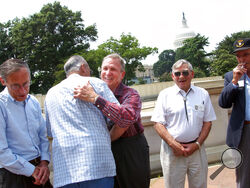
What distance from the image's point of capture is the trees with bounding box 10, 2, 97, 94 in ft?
136

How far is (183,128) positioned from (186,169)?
1.63ft

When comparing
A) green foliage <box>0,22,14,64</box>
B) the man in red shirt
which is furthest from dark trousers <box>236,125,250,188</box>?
green foliage <box>0,22,14,64</box>

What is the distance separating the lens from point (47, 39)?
41156 mm

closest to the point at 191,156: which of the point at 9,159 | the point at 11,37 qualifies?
the point at 9,159

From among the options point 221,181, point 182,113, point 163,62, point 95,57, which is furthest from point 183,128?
point 163,62

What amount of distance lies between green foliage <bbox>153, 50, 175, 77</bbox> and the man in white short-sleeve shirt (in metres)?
97.4

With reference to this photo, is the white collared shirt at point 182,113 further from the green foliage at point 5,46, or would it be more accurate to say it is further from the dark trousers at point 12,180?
the green foliage at point 5,46

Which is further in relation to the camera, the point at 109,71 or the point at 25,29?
the point at 25,29

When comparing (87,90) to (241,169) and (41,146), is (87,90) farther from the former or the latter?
(241,169)

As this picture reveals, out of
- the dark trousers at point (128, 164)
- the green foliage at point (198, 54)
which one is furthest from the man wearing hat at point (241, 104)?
the green foliage at point (198, 54)

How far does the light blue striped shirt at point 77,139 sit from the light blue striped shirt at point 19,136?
0.30m

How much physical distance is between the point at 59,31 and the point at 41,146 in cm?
4359

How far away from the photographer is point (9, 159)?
1975 millimetres

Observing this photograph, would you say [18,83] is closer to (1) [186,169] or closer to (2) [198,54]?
(1) [186,169]
